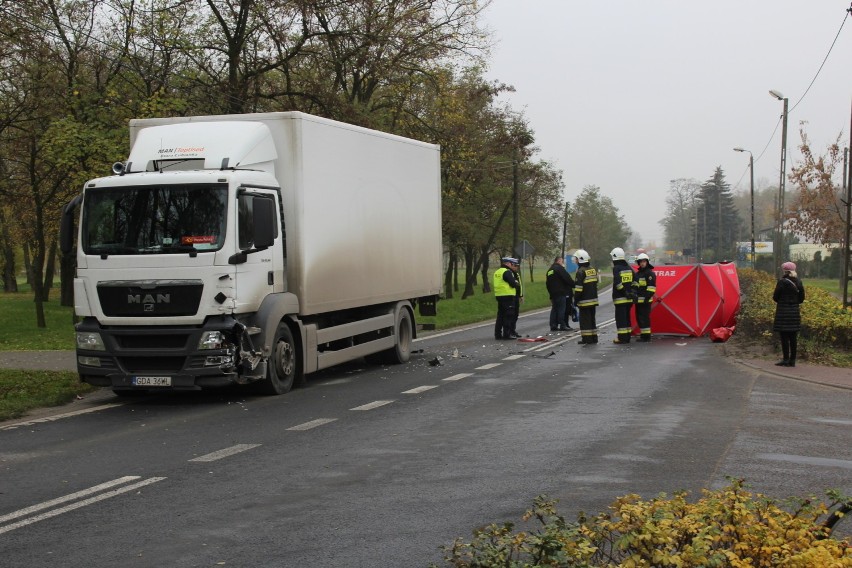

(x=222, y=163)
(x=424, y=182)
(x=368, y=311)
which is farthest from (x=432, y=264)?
(x=222, y=163)

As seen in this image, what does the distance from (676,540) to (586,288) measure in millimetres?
17434

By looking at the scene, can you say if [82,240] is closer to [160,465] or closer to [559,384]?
[160,465]

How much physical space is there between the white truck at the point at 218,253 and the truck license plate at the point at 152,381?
0.04 ft

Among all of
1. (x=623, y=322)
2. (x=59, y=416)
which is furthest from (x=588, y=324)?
(x=59, y=416)

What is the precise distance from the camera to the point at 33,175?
98.1 feet

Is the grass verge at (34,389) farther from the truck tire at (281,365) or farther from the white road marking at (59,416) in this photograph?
the truck tire at (281,365)

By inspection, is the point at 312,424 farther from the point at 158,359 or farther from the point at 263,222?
the point at 263,222

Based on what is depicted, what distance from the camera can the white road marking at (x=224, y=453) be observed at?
8.37 metres

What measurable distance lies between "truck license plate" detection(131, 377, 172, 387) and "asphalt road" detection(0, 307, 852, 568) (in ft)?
0.98

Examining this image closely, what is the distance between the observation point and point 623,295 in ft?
68.8

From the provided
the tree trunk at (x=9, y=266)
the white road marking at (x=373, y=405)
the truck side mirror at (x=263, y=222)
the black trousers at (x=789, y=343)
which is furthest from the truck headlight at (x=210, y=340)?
the tree trunk at (x=9, y=266)

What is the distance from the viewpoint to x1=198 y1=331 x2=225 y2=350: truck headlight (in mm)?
11609

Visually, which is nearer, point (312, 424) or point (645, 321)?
point (312, 424)

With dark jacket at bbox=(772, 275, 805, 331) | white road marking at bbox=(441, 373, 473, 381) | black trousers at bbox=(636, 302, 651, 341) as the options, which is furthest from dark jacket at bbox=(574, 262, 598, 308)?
white road marking at bbox=(441, 373, 473, 381)
